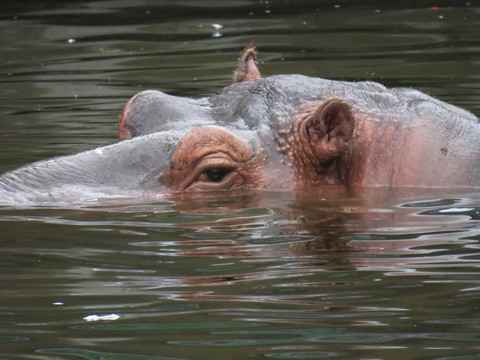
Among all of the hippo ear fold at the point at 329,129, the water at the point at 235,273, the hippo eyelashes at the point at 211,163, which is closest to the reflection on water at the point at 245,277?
the water at the point at 235,273


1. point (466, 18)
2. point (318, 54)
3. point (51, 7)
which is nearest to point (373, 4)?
point (466, 18)

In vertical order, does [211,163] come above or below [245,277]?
above

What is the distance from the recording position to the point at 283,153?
7.05 meters

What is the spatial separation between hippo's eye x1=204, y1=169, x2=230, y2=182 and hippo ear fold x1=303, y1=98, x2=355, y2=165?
572 millimetres

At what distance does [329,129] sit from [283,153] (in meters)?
0.32

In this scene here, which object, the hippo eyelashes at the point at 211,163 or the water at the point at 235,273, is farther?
the hippo eyelashes at the point at 211,163

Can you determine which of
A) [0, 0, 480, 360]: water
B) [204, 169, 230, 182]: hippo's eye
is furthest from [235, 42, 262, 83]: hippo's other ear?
[0, 0, 480, 360]: water

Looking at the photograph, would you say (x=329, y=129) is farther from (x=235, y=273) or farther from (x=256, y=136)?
(x=235, y=273)

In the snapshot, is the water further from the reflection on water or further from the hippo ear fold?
the hippo ear fold

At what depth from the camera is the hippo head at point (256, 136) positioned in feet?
22.6

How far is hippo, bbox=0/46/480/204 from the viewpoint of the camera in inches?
271

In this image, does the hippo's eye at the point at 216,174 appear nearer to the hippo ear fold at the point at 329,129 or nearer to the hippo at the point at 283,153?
the hippo at the point at 283,153

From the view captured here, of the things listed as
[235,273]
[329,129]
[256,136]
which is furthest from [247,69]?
[235,273]

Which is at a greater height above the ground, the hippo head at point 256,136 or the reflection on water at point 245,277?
the hippo head at point 256,136
